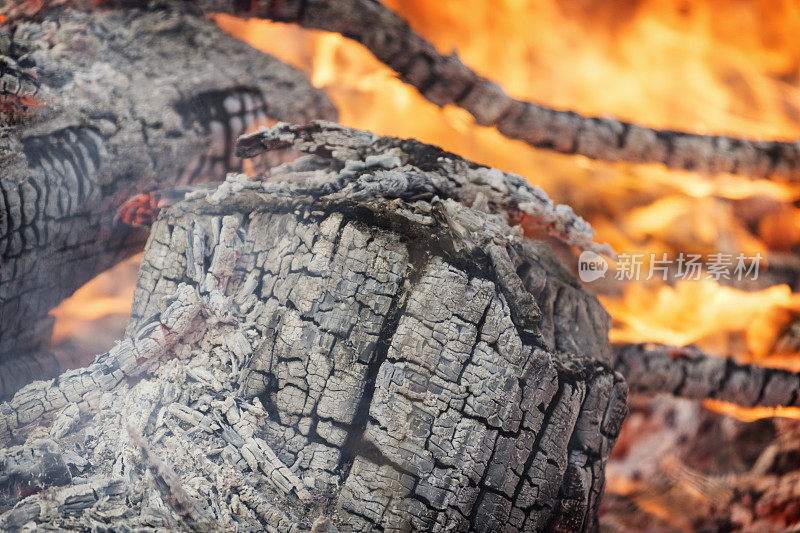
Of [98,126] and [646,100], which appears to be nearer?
[98,126]

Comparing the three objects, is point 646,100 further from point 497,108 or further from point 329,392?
point 329,392

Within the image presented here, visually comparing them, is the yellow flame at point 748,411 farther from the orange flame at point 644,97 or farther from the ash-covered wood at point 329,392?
the ash-covered wood at point 329,392

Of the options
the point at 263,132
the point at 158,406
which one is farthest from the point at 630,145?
the point at 158,406

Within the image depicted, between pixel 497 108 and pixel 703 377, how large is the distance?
1.23 m

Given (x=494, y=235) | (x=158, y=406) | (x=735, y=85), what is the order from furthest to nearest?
(x=735, y=85) < (x=494, y=235) < (x=158, y=406)

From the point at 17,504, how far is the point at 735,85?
8.51 ft

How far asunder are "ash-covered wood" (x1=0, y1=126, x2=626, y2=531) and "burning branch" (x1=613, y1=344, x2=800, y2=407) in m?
0.64

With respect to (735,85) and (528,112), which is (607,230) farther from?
(735,85)

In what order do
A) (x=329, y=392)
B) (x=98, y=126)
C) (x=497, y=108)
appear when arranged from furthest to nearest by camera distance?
(x=497, y=108) → (x=98, y=126) → (x=329, y=392)

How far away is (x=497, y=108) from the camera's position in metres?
1.87

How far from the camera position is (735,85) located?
203cm

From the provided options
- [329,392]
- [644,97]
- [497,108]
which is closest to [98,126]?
[329,392]

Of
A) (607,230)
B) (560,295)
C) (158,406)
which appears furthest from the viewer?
(607,230)

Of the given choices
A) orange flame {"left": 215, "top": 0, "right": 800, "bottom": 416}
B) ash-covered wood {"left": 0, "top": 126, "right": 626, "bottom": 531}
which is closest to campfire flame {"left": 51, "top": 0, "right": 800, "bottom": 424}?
orange flame {"left": 215, "top": 0, "right": 800, "bottom": 416}
